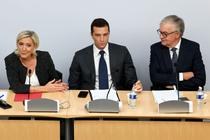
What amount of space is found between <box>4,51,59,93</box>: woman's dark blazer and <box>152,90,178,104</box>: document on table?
1108 mm

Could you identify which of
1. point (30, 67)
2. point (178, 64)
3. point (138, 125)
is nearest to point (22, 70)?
point (30, 67)

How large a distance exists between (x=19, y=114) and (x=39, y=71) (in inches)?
36.1

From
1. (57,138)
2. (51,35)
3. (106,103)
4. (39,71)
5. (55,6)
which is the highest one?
(55,6)

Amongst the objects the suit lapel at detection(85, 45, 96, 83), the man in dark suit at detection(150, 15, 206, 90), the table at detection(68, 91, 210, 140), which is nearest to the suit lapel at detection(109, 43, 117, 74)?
the suit lapel at detection(85, 45, 96, 83)

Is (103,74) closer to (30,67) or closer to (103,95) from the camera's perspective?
(103,95)

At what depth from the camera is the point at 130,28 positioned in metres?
5.37

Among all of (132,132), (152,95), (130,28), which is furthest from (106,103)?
(130,28)

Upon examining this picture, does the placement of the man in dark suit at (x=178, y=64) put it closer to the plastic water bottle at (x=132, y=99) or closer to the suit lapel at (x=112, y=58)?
the suit lapel at (x=112, y=58)

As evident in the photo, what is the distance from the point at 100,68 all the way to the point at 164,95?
82 centimetres

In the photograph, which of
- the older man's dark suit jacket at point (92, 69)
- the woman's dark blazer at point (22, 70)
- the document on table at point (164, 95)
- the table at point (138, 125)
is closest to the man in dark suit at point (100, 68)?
the older man's dark suit jacket at point (92, 69)

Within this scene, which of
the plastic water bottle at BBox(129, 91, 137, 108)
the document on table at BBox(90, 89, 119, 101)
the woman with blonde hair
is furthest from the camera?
the woman with blonde hair

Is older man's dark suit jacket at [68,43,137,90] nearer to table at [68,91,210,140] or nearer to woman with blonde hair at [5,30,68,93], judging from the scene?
woman with blonde hair at [5,30,68,93]

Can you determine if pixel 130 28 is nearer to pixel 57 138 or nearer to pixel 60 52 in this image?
pixel 60 52

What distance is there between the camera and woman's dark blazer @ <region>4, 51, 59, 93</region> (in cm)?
448
